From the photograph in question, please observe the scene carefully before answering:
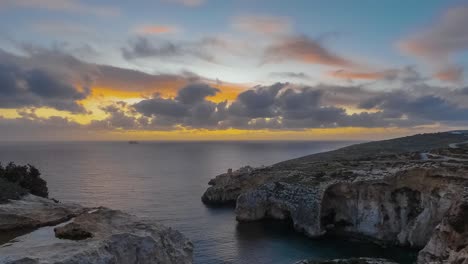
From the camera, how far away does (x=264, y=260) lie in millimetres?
58875

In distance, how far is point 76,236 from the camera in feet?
93.8

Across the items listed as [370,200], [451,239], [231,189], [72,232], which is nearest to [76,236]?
[72,232]

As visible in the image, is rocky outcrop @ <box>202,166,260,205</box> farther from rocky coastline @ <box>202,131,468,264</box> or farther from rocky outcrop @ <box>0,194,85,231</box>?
rocky outcrop @ <box>0,194,85,231</box>

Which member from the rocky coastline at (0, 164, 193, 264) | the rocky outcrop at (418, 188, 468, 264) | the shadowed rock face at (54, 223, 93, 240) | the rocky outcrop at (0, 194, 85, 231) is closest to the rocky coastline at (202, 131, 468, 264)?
the rocky outcrop at (418, 188, 468, 264)

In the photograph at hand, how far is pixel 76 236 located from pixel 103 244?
2.19m

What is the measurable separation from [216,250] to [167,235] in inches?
1201

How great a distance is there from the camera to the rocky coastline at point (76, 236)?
83.8 feet

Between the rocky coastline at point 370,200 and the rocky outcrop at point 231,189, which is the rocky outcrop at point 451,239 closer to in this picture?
the rocky coastline at point 370,200

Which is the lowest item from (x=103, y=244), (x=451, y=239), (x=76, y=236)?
(x=451, y=239)

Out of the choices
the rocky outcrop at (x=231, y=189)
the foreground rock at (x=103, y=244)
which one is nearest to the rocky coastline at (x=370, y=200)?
the rocky outcrop at (x=231, y=189)

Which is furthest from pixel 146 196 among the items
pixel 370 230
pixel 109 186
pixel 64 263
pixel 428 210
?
pixel 64 263

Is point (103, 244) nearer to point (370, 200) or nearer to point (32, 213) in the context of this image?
point (32, 213)

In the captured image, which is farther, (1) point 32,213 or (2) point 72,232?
(1) point 32,213

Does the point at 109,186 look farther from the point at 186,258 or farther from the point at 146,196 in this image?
the point at 186,258
